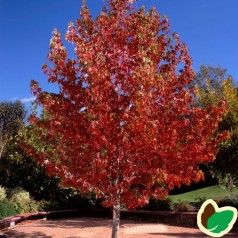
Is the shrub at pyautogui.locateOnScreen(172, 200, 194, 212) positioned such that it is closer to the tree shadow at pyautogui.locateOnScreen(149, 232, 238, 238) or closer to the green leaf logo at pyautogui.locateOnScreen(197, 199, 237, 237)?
the tree shadow at pyautogui.locateOnScreen(149, 232, 238, 238)

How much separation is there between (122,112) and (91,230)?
8252 mm

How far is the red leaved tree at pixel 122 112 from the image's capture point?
978 cm

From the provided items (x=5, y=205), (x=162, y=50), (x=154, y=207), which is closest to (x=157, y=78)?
(x=162, y=50)

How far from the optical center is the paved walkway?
49.0 feet

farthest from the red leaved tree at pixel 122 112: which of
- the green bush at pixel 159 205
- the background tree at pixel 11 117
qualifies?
the background tree at pixel 11 117

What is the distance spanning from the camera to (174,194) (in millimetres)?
33312

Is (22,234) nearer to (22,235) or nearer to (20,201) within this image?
(22,235)

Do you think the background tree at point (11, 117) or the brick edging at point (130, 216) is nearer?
the brick edging at point (130, 216)

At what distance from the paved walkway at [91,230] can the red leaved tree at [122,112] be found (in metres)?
4.63

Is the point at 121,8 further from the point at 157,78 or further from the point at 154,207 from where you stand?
the point at 154,207

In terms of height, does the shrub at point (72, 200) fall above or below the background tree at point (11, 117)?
below

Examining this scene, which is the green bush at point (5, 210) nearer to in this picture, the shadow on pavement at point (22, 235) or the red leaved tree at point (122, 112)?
the shadow on pavement at point (22, 235)

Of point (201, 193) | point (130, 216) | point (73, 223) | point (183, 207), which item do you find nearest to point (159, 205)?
point (130, 216)

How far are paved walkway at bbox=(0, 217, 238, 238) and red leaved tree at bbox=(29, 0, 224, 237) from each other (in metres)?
4.63
